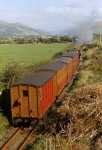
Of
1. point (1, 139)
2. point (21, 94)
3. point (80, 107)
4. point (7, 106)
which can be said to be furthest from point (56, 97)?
point (80, 107)

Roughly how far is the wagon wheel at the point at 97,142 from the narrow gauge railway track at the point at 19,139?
4280 mm

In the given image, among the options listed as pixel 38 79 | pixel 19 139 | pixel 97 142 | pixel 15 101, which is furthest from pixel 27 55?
pixel 97 142

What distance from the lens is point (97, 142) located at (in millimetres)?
16594

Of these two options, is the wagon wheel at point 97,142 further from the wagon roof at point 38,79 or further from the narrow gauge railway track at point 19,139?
the wagon roof at point 38,79

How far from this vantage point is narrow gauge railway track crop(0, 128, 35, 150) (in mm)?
20142

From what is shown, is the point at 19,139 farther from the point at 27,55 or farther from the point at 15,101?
the point at 27,55

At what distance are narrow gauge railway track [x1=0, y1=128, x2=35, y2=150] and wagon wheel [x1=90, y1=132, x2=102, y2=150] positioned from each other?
4.28 metres

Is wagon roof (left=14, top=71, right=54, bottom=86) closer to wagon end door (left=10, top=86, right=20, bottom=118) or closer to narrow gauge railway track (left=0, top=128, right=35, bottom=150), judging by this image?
wagon end door (left=10, top=86, right=20, bottom=118)

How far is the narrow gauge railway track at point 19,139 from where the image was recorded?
66.1 ft

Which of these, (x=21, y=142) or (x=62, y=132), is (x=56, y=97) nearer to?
(x=21, y=142)

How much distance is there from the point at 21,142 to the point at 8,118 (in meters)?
5.13

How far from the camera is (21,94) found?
23.6 meters

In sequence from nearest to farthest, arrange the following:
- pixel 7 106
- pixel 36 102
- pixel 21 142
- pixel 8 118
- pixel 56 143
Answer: pixel 56 143, pixel 21 142, pixel 36 102, pixel 8 118, pixel 7 106

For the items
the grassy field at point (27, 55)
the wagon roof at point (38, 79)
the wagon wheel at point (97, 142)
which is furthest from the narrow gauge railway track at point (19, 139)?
the grassy field at point (27, 55)
